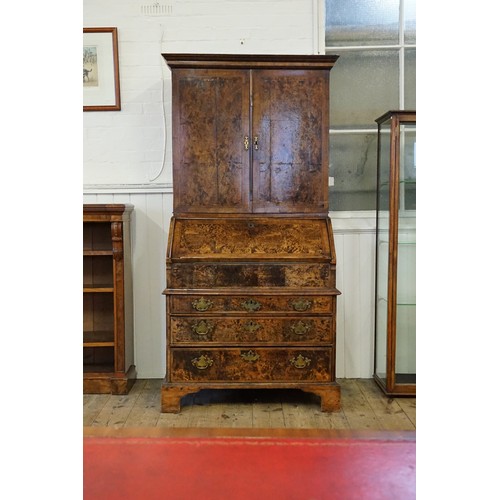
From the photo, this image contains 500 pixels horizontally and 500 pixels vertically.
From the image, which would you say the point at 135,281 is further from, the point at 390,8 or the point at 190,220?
the point at 390,8

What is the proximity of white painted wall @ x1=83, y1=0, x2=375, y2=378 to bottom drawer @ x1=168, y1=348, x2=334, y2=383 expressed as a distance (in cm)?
69

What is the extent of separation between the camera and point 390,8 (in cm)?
370

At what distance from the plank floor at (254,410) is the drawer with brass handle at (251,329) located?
0.38 metres

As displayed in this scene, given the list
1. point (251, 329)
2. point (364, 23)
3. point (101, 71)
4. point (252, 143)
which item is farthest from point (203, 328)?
point (364, 23)

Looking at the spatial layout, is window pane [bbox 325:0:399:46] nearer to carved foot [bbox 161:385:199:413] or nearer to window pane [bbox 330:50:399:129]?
window pane [bbox 330:50:399:129]

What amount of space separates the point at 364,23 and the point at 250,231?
156 centimetres

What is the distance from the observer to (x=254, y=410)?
123 inches

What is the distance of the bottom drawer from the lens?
3.07 metres
